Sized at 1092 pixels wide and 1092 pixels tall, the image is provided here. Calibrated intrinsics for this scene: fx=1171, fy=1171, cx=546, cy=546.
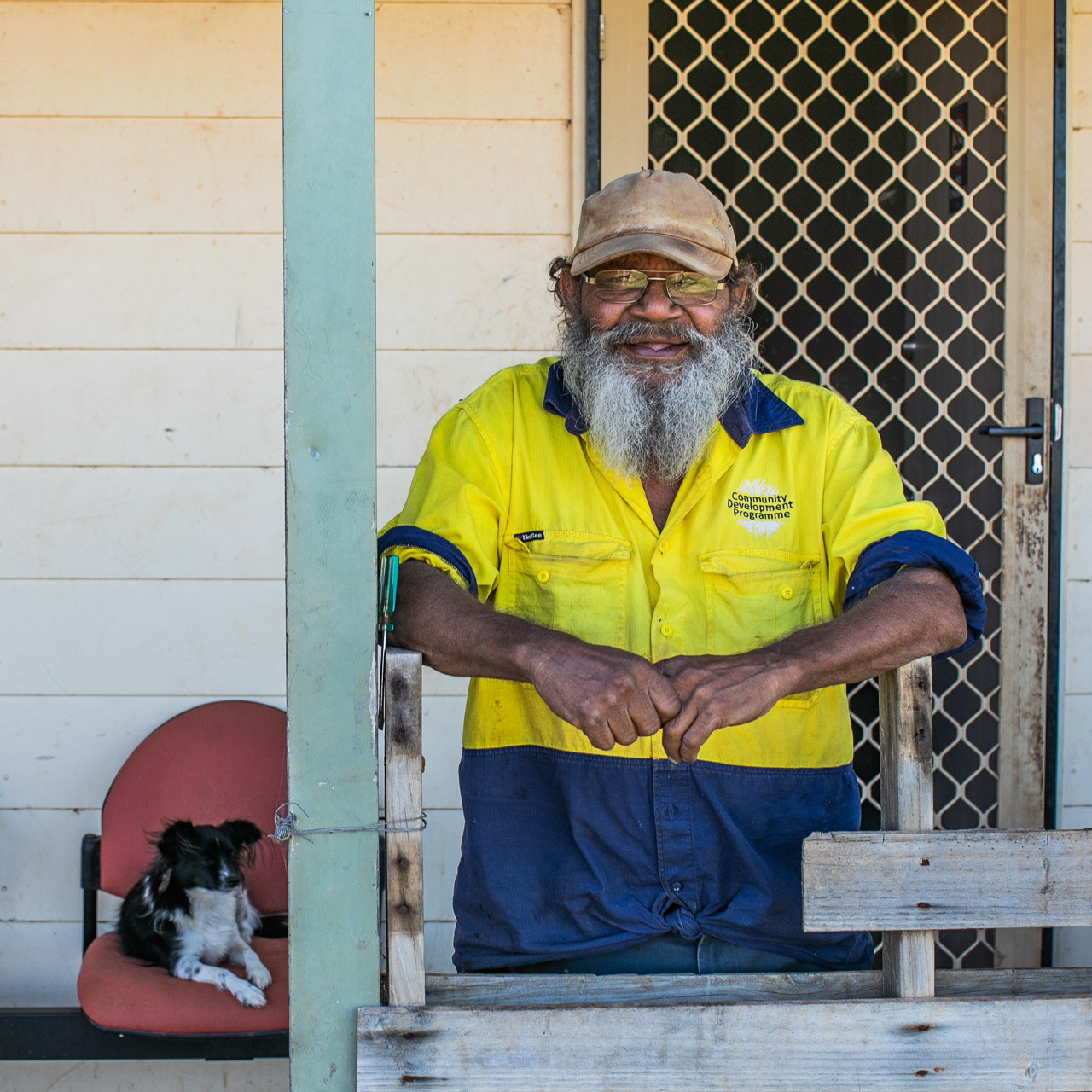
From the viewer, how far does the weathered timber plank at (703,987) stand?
1.51 metres

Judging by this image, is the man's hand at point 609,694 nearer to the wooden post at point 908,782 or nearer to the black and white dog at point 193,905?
the wooden post at point 908,782

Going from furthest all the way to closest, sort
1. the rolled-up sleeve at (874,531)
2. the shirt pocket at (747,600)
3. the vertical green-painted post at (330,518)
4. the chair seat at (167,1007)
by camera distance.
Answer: the chair seat at (167,1007)
the shirt pocket at (747,600)
the rolled-up sleeve at (874,531)
the vertical green-painted post at (330,518)

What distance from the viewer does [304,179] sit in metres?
1.38

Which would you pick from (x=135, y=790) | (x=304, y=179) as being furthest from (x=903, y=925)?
(x=135, y=790)

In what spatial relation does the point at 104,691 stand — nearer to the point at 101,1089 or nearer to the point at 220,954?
the point at 220,954

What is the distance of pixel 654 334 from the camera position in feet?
6.76

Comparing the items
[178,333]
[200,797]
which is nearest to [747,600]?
[200,797]

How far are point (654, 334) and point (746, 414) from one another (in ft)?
0.71

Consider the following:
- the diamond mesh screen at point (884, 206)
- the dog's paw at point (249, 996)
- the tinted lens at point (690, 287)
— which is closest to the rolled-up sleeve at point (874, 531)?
the tinted lens at point (690, 287)

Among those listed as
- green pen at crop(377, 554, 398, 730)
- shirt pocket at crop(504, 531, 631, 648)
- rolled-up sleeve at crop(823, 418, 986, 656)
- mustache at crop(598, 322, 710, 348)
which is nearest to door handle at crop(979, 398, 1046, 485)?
rolled-up sleeve at crop(823, 418, 986, 656)

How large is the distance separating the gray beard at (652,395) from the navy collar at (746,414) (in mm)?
14

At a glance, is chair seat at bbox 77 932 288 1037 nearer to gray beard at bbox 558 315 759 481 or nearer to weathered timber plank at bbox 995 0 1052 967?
gray beard at bbox 558 315 759 481

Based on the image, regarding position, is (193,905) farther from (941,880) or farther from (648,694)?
(941,880)

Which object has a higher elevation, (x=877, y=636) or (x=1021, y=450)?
(x=1021, y=450)
